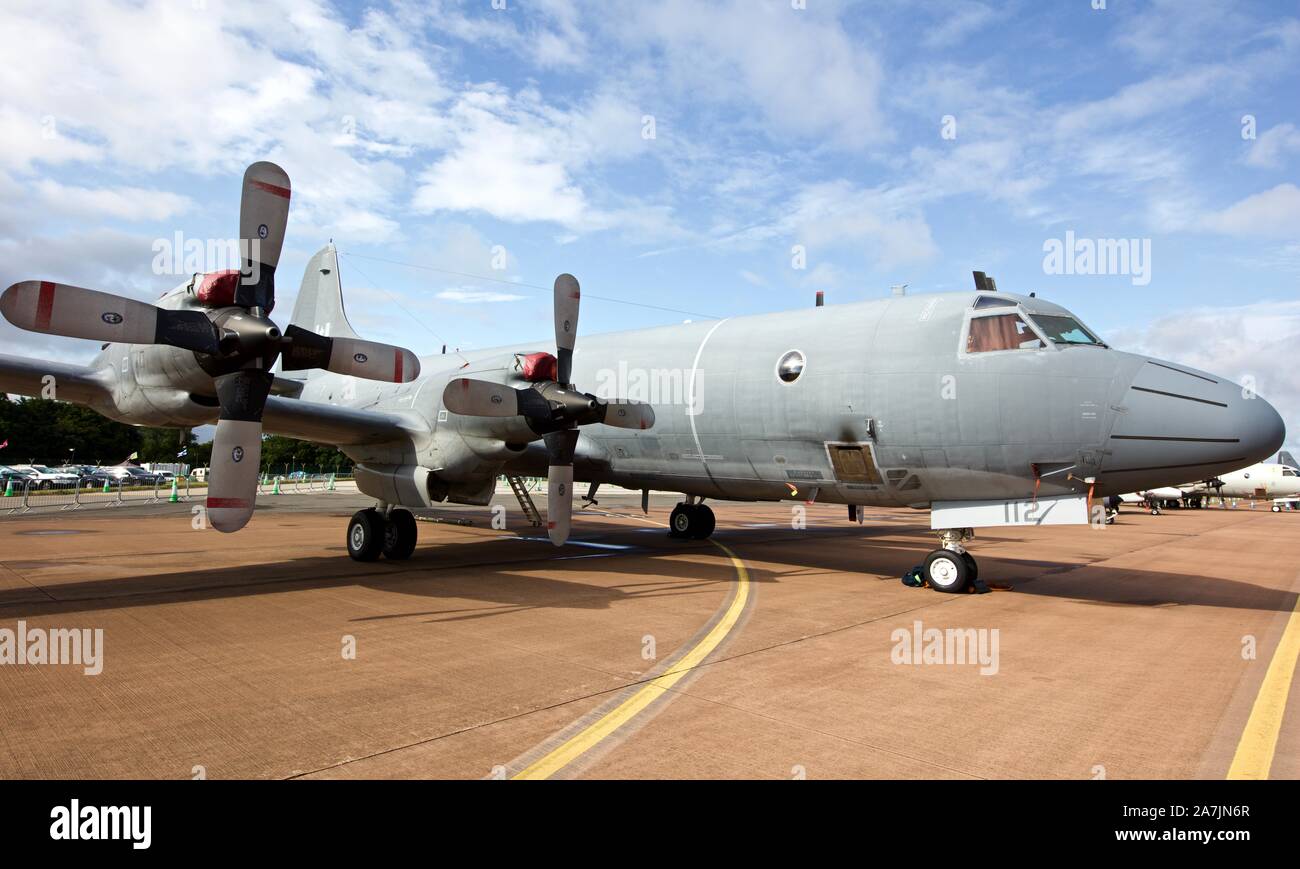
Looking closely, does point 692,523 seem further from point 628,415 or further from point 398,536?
point 398,536

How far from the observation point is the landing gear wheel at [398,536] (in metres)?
12.7

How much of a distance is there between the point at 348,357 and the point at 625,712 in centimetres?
688

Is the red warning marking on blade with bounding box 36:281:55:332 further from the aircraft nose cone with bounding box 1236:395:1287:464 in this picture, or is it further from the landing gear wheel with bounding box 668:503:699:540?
the landing gear wheel with bounding box 668:503:699:540

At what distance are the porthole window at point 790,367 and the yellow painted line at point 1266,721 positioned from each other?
6477 mm

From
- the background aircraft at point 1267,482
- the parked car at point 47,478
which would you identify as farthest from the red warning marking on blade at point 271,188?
the background aircraft at point 1267,482

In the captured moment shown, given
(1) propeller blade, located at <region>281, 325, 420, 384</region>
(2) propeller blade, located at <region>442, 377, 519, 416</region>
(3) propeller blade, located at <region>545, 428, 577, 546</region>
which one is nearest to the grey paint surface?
(3) propeller blade, located at <region>545, 428, 577, 546</region>

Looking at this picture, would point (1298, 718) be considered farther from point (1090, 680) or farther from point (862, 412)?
point (862, 412)

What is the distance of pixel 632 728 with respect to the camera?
4.75 meters

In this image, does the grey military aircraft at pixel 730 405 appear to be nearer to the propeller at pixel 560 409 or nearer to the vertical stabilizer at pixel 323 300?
the propeller at pixel 560 409

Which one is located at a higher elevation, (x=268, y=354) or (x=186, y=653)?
(x=268, y=354)

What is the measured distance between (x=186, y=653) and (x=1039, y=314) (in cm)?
1069

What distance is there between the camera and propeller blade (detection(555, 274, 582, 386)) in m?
11.7
